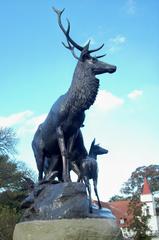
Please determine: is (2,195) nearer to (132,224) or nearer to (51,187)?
(132,224)

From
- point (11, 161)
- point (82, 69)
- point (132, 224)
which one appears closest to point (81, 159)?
point (82, 69)

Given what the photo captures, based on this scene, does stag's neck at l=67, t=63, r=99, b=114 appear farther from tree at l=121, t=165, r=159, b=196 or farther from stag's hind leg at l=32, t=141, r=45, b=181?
tree at l=121, t=165, r=159, b=196

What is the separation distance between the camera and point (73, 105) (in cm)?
694

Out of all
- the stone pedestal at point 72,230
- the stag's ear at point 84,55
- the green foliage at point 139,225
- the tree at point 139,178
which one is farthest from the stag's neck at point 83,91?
the tree at point 139,178

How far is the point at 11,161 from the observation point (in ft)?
112

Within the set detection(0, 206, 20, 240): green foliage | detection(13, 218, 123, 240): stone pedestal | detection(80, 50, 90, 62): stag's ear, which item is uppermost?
detection(80, 50, 90, 62): stag's ear

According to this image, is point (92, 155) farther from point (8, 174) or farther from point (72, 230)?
point (8, 174)

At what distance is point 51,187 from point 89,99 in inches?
62.9

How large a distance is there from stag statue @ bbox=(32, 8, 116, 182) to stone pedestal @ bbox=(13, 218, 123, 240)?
0.99 m

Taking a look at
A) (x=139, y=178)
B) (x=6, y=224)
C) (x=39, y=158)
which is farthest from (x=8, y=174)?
(x=139, y=178)

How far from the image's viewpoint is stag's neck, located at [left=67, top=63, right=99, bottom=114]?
6875 mm

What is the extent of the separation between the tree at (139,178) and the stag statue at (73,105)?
2294 inches

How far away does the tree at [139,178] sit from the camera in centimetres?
6479

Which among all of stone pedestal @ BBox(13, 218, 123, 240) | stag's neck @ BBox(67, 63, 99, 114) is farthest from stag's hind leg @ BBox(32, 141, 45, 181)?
stone pedestal @ BBox(13, 218, 123, 240)
